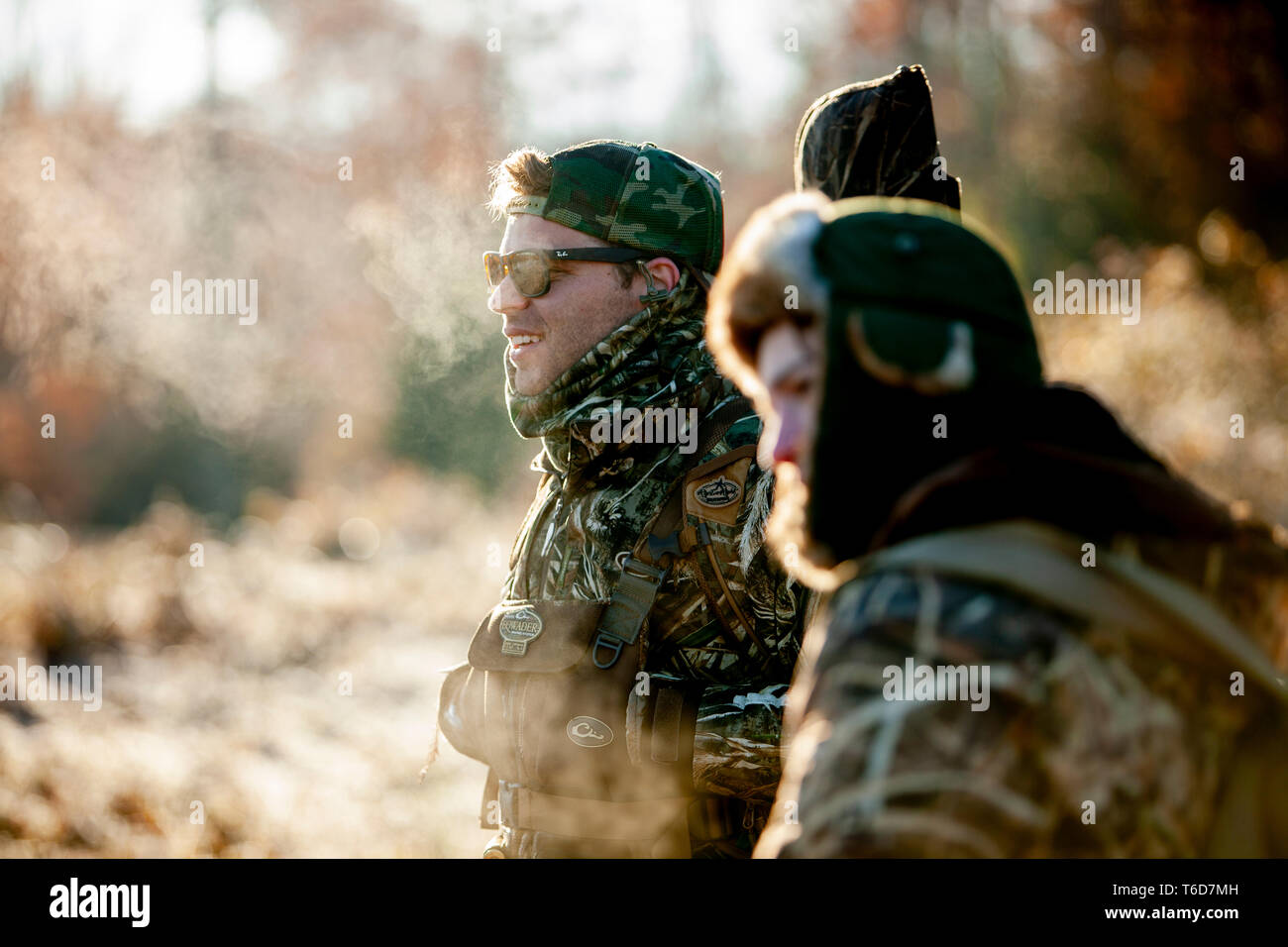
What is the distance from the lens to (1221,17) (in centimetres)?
1644

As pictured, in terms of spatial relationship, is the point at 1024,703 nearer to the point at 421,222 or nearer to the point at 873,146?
the point at 873,146

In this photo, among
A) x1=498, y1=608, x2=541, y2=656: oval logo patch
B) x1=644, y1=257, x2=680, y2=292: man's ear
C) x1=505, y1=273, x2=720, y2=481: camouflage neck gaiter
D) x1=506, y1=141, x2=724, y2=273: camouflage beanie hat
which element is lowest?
x1=498, y1=608, x2=541, y2=656: oval logo patch

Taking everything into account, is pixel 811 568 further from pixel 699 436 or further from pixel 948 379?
pixel 699 436

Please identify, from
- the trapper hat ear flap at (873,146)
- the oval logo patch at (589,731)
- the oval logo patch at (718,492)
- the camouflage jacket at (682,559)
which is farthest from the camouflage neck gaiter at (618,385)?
the oval logo patch at (589,731)

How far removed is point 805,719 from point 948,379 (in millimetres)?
517

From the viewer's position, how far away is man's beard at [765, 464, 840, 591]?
5.79 feet

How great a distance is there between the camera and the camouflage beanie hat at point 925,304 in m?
1.65

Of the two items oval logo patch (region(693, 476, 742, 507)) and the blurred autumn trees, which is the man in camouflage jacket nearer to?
oval logo patch (region(693, 476, 742, 507))

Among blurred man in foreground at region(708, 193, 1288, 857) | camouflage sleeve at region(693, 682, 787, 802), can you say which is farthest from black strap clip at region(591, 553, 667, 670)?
blurred man in foreground at region(708, 193, 1288, 857)

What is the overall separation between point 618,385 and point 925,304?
5.51ft

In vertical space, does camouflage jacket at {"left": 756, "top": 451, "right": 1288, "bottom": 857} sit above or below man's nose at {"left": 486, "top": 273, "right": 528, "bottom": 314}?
below

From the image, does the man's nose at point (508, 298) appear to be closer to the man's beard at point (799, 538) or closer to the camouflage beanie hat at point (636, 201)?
the camouflage beanie hat at point (636, 201)

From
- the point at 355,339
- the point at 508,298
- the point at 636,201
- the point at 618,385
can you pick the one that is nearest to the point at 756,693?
Result: the point at 618,385

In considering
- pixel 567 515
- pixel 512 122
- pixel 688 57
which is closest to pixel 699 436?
pixel 567 515
